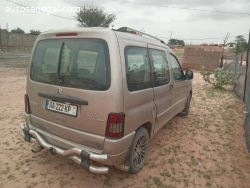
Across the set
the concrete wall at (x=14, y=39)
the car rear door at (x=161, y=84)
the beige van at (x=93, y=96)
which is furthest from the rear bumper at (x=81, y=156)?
the concrete wall at (x=14, y=39)

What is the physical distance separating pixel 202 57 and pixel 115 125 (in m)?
15.3

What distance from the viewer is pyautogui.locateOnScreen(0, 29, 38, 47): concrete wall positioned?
74.8ft

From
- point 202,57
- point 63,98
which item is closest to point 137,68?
Result: point 63,98

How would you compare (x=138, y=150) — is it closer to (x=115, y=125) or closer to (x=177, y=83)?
(x=115, y=125)

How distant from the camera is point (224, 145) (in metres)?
3.65

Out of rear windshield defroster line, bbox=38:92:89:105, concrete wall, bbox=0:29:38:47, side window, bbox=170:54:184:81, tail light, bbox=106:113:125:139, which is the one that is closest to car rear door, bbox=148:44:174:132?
side window, bbox=170:54:184:81

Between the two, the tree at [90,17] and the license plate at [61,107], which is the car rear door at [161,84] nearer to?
the license plate at [61,107]

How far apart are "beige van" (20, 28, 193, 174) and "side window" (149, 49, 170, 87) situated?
4.3 inches

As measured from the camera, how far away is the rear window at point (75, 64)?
6.69 feet

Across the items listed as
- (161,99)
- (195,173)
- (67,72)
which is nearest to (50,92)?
(67,72)

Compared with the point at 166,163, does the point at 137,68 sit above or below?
above

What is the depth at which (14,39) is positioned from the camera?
79.8 feet

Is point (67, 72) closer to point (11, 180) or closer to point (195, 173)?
point (11, 180)

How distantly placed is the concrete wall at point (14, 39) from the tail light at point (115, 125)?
25.1 metres
